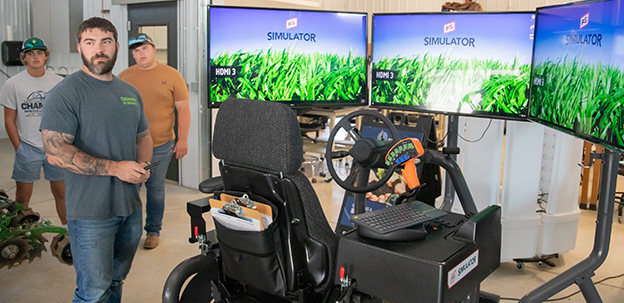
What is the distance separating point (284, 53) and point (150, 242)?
1673mm

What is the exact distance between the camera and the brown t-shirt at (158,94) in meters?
3.73

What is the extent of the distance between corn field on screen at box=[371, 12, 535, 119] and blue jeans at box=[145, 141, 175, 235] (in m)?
1.63

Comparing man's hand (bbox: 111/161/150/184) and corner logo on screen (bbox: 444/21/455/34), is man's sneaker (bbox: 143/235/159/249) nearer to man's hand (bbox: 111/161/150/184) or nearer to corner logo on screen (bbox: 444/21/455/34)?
man's hand (bbox: 111/161/150/184)

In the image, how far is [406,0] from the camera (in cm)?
898

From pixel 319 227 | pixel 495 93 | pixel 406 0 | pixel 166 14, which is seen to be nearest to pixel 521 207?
pixel 495 93

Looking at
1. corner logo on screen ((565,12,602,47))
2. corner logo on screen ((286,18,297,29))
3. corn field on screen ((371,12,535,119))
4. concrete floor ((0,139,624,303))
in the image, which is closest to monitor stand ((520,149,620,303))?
corner logo on screen ((565,12,602,47))

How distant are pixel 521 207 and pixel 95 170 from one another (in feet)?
8.64

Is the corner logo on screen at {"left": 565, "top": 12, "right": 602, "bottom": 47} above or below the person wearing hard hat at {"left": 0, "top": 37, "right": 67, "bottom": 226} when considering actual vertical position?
above

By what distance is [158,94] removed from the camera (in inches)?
148

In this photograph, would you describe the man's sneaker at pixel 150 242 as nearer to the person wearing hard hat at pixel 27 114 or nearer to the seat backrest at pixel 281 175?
the person wearing hard hat at pixel 27 114

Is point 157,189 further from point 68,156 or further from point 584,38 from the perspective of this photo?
point 584,38

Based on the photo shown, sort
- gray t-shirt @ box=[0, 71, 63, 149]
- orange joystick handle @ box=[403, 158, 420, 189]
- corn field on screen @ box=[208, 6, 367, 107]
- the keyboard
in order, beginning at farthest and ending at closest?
1. gray t-shirt @ box=[0, 71, 63, 149]
2. corn field on screen @ box=[208, 6, 367, 107]
3. orange joystick handle @ box=[403, 158, 420, 189]
4. the keyboard

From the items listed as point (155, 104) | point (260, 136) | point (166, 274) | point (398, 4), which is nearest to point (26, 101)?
point (155, 104)

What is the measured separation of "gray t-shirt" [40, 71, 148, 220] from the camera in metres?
2.09
